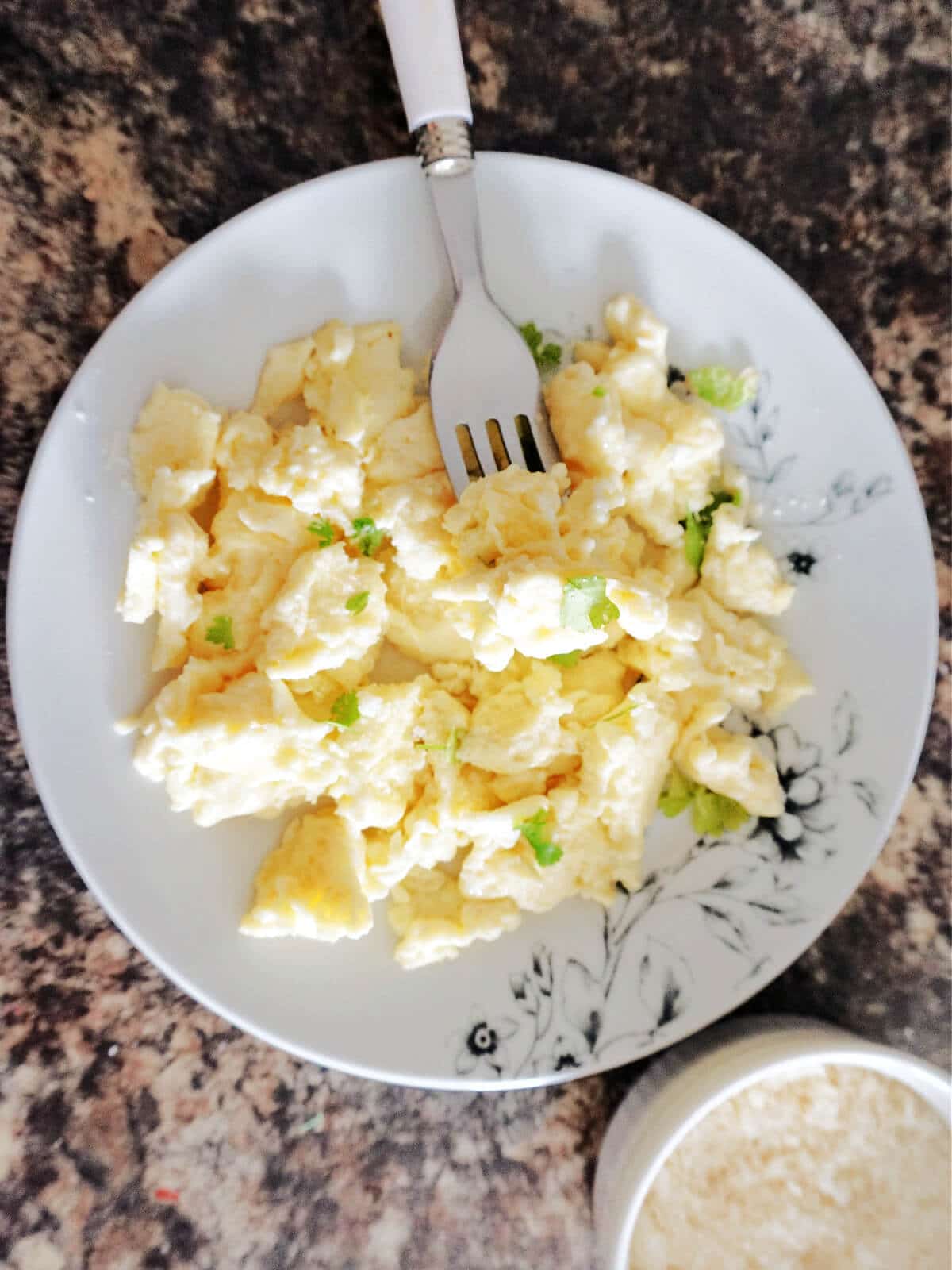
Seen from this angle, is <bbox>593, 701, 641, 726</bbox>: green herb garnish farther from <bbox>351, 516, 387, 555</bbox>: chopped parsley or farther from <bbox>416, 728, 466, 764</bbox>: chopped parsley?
<bbox>351, 516, 387, 555</bbox>: chopped parsley

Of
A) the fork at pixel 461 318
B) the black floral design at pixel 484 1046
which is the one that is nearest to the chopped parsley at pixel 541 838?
the black floral design at pixel 484 1046

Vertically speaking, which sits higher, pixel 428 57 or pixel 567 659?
pixel 428 57

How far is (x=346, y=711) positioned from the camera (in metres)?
1.29

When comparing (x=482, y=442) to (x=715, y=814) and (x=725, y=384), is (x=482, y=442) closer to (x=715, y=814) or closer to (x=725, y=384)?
(x=725, y=384)

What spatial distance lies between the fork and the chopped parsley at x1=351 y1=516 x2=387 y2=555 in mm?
125

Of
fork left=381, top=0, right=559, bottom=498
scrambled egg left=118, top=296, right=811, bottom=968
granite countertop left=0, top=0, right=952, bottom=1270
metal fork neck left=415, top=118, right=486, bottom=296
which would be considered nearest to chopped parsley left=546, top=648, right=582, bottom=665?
scrambled egg left=118, top=296, right=811, bottom=968

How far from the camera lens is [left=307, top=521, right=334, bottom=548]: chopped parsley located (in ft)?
4.17

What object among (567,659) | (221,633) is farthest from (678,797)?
(221,633)

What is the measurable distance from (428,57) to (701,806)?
1082 millimetres

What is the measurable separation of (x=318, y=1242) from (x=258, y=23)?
187 cm

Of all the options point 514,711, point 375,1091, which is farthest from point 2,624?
point 375,1091

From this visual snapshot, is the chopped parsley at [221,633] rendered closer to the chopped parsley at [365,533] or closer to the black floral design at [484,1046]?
the chopped parsley at [365,533]

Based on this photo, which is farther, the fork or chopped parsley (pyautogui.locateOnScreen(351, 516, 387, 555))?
chopped parsley (pyautogui.locateOnScreen(351, 516, 387, 555))

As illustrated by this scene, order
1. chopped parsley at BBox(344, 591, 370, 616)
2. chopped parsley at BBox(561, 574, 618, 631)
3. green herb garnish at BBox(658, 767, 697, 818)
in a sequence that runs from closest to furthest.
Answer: chopped parsley at BBox(561, 574, 618, 631) → chopped parsley at BBox(344, 591, 370, 616) → green herb garnish at BBox(658, 767, 697, 818)
